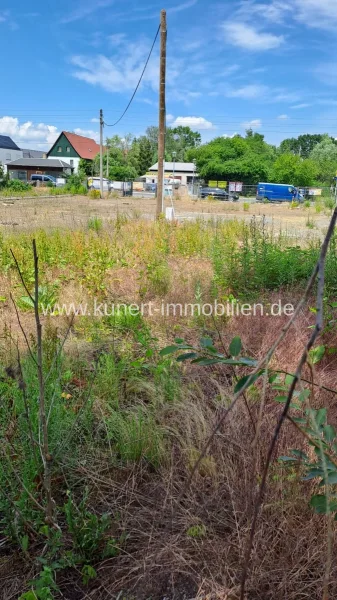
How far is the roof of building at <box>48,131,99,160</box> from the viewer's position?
72688 millimetres

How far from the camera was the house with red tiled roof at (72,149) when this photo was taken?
72688 millimetres

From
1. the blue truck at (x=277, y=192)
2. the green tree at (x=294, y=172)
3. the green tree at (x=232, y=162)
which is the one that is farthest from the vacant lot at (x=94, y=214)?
the green tree at (x=232, y=162)

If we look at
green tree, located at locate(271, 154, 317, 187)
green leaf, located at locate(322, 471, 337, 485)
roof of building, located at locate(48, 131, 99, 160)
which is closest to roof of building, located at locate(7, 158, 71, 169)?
roof of building, located at locate(48, 131, 99, 160)

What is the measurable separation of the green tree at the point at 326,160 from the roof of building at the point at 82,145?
39.2m

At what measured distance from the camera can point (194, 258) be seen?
21.2 feet

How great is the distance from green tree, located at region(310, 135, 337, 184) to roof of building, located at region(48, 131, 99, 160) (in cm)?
3924

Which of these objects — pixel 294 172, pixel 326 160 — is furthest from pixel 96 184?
pixel 326 160

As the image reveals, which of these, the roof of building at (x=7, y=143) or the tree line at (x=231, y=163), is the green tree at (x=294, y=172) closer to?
the tree line at (x=231, y=163)

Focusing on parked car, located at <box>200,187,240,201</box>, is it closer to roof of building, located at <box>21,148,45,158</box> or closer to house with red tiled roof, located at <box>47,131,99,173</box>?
house with red tiled roof, located at <box>47,131,99,173</box>

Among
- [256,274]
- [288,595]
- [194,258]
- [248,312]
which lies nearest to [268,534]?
[288,595]

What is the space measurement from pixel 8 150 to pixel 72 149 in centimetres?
1106

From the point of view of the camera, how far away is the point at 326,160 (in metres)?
67.0

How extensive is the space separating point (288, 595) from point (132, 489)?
73 centimetres

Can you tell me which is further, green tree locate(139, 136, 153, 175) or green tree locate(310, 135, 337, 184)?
green tree locate(139, 136, 153, 175)
